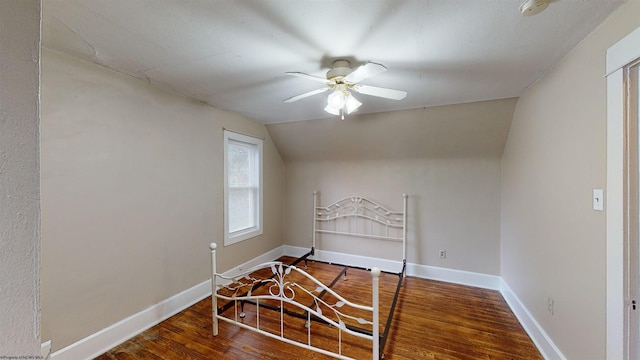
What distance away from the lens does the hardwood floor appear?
2.01m

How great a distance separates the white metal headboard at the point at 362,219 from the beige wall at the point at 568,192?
142cm

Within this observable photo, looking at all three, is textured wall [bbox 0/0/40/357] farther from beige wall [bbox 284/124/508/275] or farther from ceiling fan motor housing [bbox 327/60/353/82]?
beige wall [bbox 284/124/508/275]

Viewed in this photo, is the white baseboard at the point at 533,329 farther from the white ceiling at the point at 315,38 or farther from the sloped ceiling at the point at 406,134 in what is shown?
the white ceiling at the point at 315,38

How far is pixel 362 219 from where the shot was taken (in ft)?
12.9

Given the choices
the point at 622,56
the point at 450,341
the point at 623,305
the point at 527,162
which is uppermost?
the point at 622,56

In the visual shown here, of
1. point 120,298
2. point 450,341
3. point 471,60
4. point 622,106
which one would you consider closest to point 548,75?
point 471,60

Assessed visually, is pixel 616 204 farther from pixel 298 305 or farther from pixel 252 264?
pixel 252 264

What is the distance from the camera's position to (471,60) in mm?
1852

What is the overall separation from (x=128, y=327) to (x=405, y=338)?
2.42 meters

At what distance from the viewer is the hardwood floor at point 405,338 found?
2.01 m

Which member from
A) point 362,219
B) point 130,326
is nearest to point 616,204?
point 362,219

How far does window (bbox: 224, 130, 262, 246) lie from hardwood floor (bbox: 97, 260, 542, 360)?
3.26 ft

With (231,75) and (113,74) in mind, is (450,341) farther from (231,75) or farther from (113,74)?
(113,74)

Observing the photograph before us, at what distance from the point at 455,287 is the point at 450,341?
4.00 feet
